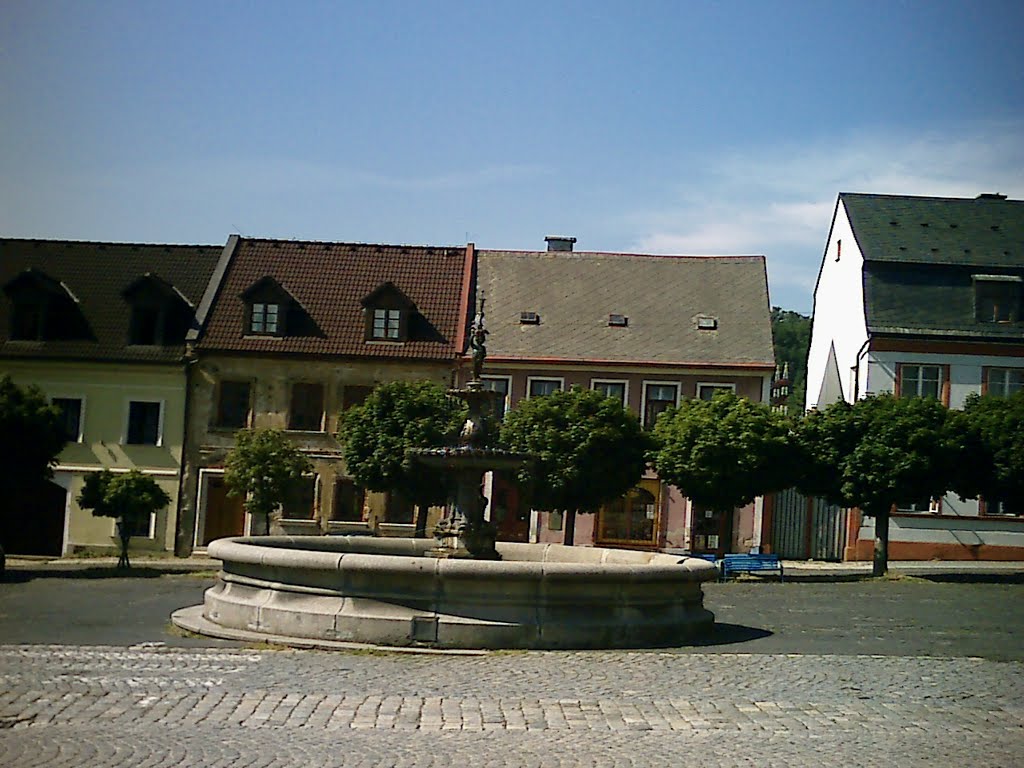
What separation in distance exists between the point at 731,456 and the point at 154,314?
2051 centimetres

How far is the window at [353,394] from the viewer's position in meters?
43.2

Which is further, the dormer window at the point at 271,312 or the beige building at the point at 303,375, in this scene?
the dormer window at the point at 271,312

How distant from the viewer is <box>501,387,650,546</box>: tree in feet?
114

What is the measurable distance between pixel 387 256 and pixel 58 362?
36.6ft

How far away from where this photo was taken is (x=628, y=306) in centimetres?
4566

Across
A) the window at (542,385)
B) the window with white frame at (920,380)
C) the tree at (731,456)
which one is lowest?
the tree at (731,456)

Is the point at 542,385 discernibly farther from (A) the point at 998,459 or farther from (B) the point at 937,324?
(A) the point at 998,459

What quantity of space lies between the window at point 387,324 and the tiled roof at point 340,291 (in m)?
0.36

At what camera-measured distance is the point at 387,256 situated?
46719mm

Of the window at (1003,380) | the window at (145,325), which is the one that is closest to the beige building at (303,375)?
the window at (145,325)

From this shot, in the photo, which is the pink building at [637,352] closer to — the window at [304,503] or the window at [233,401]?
the window at [304,503]

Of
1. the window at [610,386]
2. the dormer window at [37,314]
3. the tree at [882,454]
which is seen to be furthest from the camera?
the dormer window at [37,314]

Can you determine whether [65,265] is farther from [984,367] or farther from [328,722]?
[328,722]

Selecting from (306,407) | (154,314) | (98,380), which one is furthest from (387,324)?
(98,380)
